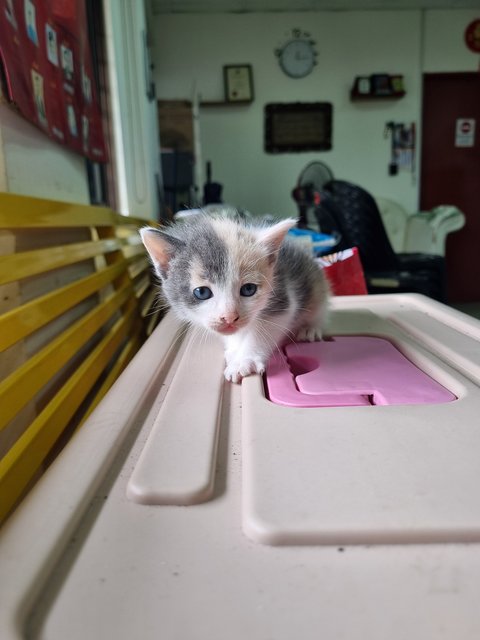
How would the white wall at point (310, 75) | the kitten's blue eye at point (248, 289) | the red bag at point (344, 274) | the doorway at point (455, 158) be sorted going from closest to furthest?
the kitten's blue eye at point (248, 289), the red bag at point (344, 274), the white wall at point (310, 75), the doorway at point (455, 158)

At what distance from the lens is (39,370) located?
55 centimetres

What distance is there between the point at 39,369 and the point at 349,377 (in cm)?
37

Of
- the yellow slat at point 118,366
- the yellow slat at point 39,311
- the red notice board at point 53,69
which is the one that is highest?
the red notice board at point 53,69

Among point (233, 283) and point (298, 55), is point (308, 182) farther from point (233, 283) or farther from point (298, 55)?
point (233, 283)

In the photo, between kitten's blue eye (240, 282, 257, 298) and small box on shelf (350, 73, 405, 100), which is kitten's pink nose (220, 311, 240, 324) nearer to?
kitten's blue eye (240, 282, 257, 298)

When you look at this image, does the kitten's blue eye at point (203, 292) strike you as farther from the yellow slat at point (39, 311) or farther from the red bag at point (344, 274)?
the red bag at point (344, 274)

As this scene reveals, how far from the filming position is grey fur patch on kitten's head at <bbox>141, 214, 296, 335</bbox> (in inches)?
25.5

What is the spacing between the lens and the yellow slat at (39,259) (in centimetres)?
53

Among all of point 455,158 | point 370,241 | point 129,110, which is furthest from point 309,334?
point 455,158

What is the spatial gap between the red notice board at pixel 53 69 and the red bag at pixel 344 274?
0.74 m

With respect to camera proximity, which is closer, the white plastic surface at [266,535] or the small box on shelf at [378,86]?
the white plastic surface at [266,535]

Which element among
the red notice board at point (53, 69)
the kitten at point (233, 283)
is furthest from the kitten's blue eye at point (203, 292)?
the red notice board at point (53, 69)

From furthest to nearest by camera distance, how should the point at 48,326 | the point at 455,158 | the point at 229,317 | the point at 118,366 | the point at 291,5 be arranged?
1. the point at 455,158
2. the point at 291,5
3. the point at 118,366
4. the point at 48,326
5. the point at 229,317

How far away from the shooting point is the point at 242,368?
0.62 metres
